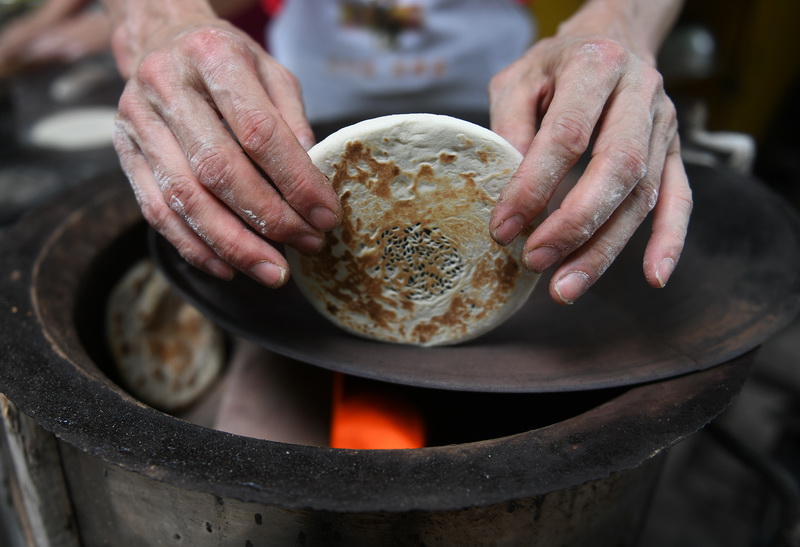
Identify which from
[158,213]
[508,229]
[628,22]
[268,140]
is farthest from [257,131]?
[628,22]

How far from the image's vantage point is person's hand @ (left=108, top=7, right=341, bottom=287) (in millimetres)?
896

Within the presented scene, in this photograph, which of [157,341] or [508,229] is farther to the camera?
[157,341]

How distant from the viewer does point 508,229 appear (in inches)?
37.2

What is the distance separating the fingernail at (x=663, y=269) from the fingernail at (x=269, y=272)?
525 millimetres

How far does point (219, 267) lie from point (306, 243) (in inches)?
5.8

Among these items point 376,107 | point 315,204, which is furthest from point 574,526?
point 376,107

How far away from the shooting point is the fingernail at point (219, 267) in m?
1.02

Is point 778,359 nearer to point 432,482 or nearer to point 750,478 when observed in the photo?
point 750,478

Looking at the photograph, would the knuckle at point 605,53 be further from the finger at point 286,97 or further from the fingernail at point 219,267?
the fingernail at point 219,267

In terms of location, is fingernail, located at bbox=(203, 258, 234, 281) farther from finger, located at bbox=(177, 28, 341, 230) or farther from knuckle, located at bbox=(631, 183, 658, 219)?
knuckle, located at bbox=(631, 183, 658, 219)

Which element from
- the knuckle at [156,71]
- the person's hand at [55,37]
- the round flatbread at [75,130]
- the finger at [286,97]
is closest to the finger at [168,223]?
the knuckle at [156,71]

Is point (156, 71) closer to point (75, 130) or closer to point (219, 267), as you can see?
point (219, 267)

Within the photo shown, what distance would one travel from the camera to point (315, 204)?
92 cm

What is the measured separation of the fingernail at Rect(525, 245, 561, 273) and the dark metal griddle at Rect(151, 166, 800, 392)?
17 centimetres
